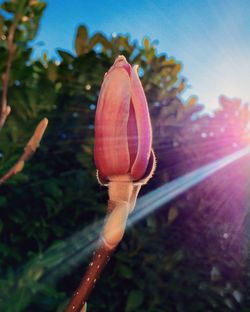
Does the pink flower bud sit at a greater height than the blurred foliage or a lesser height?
greater

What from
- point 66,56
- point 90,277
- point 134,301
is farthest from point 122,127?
point 66,56

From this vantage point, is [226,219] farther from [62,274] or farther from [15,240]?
[15,240]

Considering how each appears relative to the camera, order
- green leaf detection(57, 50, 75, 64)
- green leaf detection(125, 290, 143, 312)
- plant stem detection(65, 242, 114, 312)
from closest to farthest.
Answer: plant stem detection(65, 242, 114, 312)
green leaf detection(125, 290, 143, 312)
green leaf detection(57, 50, 75, 64)

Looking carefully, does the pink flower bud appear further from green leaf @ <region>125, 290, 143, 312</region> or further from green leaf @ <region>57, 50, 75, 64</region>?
green leaf @ <region>57, 50, 75, 64</region>

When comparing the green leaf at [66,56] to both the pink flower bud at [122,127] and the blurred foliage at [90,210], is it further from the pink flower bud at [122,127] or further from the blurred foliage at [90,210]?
the pink flower bud at [122,127]

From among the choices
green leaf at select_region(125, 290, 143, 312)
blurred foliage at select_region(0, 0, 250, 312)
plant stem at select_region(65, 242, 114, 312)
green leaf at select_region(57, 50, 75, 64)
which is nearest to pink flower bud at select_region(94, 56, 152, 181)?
plant stem at select_region(65, 242, 114, 312)

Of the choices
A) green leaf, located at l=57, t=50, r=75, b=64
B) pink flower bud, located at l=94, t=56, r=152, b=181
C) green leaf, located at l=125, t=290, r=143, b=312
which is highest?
green leaf, located at l=57, t=50, r=75, b=64

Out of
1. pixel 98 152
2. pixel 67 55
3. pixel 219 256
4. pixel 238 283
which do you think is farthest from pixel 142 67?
pixel 98 152
